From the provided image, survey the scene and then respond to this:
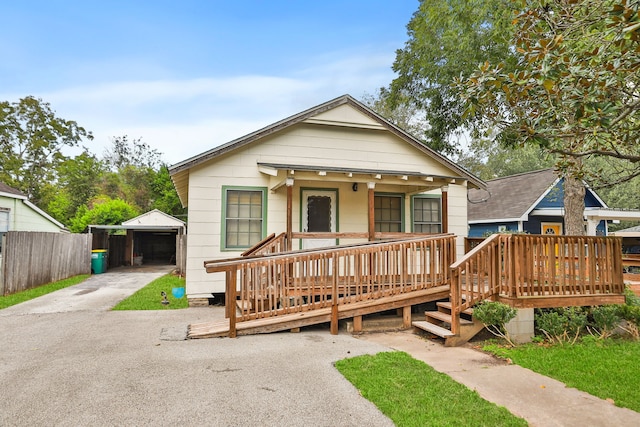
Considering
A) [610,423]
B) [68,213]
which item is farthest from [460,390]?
[68,213]

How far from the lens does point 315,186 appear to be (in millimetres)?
8984

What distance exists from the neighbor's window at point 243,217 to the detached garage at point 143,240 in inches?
274

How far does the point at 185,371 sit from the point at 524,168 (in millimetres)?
43013

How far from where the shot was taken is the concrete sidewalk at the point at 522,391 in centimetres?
312

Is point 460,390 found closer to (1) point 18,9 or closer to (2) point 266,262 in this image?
(2) point 266,262

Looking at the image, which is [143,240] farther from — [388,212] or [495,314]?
[495,314]

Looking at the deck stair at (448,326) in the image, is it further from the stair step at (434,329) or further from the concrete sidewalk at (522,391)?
the concrete sidewalk at (522,391)

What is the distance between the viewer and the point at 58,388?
363cm

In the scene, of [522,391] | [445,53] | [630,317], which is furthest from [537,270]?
[445,53]

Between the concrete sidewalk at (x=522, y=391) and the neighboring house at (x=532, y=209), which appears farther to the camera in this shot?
the neighboring house at (x=532, y=209)

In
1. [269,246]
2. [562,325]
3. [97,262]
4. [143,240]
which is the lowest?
[562,325]

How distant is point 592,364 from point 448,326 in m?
1.93

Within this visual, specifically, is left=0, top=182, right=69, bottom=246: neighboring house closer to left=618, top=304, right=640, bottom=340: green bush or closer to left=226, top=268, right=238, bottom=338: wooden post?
left=226, top=268, right=238, bottom=338: wooden post

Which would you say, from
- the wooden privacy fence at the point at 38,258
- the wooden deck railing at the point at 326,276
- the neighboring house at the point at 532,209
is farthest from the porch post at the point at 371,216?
the wooden privacy fence at the point at 38,258
